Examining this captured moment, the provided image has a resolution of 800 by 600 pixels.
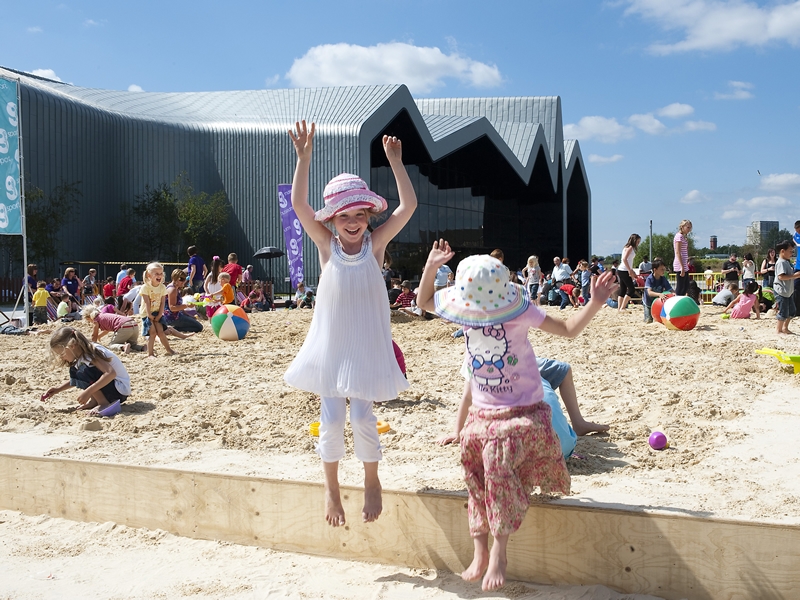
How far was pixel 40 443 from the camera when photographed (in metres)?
5.41

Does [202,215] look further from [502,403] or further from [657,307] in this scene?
[502,403]

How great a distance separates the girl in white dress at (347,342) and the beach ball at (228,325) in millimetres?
8448

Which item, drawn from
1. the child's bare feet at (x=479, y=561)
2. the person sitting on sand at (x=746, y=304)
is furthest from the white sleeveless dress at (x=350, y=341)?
the person sitting on sand at (x=746, y=304)

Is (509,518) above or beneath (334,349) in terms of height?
beneath

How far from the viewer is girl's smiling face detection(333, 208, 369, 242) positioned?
11.4 feet

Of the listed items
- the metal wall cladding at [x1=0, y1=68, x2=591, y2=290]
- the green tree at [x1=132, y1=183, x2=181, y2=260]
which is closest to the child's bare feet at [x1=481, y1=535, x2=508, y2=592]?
the metal wall cladding at [x1=0, y1=68, x2=591, y2=290]

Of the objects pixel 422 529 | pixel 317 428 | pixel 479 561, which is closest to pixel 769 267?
pixel 317 428

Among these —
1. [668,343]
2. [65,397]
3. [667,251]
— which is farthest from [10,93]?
[667,251]

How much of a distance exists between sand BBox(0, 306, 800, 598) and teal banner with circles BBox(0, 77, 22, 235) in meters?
5.23

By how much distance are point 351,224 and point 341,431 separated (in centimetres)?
101

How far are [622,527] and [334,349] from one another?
153 centimetres

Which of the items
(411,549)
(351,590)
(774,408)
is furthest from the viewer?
(774,408)

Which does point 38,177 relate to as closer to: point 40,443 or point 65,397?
point 65,397

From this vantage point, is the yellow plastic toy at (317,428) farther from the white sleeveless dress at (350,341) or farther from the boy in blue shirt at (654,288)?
the boy in blue shirt at (654,288)
